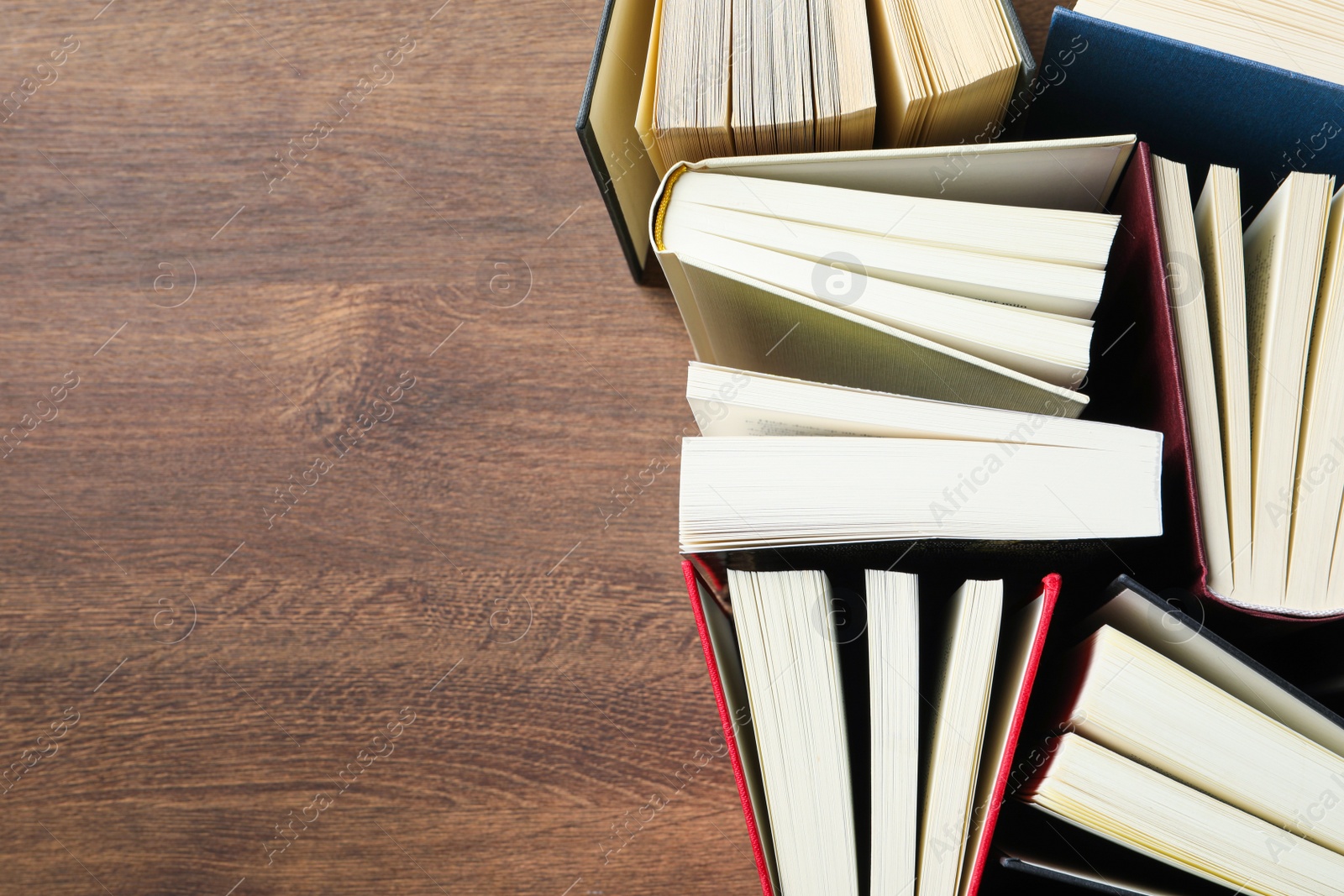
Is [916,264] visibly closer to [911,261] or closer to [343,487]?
[911,261]

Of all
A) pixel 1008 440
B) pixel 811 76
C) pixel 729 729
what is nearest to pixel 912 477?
pixel 1008 440

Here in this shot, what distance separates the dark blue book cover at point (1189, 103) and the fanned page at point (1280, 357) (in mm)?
74

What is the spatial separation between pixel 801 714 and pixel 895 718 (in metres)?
0.05

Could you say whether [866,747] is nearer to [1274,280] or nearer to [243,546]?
[1274,280]

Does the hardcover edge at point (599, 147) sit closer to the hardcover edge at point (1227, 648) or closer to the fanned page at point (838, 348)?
the fanned page at point (838, 348)

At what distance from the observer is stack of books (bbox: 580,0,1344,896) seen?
16.6 inches

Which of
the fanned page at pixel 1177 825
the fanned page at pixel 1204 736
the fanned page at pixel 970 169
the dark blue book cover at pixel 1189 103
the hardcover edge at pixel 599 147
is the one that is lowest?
the fanned page at pixel 1177 825

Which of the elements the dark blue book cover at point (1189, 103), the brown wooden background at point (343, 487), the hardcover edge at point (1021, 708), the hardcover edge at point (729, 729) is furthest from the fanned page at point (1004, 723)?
the dark blue book cover at point (1189, 103)

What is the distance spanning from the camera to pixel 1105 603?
460 millimetres

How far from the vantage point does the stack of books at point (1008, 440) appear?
422 mm

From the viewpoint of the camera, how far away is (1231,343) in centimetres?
47

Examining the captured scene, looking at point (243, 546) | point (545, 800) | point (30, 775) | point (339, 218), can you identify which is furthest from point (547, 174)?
point (30, 775)

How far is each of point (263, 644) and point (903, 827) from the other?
0.51 metres

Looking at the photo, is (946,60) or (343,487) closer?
(946,60)
